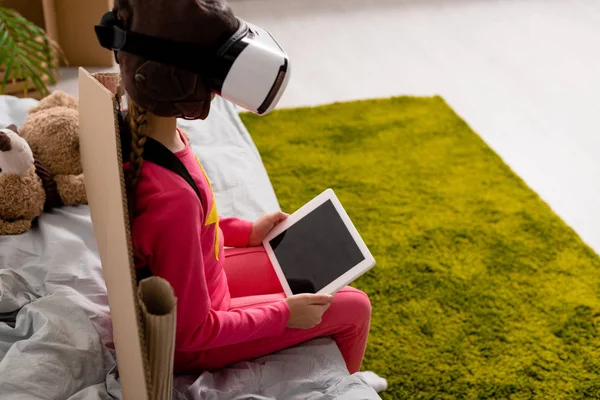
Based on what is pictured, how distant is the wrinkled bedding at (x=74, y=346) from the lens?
1007mm

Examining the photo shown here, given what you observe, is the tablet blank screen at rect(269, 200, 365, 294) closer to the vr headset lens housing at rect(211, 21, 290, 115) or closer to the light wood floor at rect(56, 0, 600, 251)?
the vr headset lens housing at rect(211, 21, 290, 115)

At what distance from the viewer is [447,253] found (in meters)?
2.00

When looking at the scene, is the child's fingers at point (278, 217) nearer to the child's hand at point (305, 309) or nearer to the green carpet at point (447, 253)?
the child's hand at point (305, 309)

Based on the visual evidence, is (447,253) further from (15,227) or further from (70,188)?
(15,227)

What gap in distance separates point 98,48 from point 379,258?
1597 mm

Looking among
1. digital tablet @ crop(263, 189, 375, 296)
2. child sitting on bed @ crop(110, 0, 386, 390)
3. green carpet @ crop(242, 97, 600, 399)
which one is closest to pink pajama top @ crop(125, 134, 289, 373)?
child sitting on bed @ crop(110, 0, 386, 390)

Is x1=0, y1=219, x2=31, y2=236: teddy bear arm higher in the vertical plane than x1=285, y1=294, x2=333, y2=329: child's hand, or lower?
lower

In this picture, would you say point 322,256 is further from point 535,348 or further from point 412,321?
point 535,348

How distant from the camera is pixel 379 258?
1.96 m

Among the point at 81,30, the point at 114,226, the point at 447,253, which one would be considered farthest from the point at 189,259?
the point at 81,30

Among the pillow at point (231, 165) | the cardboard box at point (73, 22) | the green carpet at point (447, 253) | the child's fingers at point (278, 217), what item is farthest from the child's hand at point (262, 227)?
the cardboard box at point (73, 22)

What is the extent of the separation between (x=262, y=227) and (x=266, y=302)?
182 millimetres

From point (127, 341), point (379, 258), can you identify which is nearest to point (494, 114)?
point (379, 258)

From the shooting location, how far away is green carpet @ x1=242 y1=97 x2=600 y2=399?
1.67m
